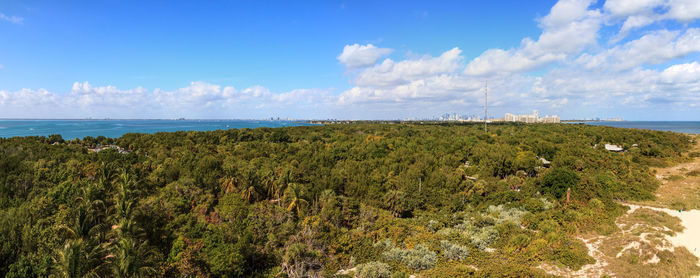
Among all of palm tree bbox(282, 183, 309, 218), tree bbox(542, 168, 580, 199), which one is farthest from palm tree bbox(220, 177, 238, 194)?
tree bbox(542, 168, 580, 199)

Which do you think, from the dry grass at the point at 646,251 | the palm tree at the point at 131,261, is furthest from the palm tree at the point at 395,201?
the palm tree at the point at 131,261

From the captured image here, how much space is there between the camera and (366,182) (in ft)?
Result: 117

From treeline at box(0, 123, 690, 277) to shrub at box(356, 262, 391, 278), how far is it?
7 centimetres

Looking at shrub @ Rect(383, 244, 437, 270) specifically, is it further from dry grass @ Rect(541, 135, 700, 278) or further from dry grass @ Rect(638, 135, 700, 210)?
dry grass @ Rect(638, 135, 700, 210)

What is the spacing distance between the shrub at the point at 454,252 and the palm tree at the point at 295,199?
12476mm

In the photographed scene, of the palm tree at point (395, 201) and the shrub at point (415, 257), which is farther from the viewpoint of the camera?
the palm tree at point (395, 201)

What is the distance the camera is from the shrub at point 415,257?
2030 cm

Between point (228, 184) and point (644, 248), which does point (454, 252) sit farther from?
point (228, 184)

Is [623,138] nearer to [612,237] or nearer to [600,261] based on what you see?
[612,237]

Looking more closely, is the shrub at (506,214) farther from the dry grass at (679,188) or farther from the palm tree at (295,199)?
the palm tree at (295,199)

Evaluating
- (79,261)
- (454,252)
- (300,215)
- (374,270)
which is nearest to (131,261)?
(79,261)

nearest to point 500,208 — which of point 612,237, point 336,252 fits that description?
point 612,237

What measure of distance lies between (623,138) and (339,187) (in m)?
75.5

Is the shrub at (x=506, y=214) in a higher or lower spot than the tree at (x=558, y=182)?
lower
